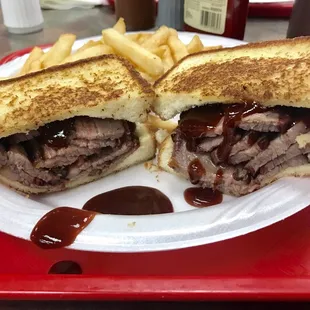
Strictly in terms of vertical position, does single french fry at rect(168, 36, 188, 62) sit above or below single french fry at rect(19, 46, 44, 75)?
above

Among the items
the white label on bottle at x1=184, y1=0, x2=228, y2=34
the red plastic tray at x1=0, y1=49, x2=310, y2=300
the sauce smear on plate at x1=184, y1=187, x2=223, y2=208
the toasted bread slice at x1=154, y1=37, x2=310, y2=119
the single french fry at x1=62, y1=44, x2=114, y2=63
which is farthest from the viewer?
the white label on bottle at x1=184, y1=0, x2=228, y2=34

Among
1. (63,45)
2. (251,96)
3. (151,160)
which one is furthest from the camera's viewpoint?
(63,45)

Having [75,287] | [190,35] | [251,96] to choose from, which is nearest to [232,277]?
[75,287]

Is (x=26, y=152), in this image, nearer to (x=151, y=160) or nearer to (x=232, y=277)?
(x=151, y=160)

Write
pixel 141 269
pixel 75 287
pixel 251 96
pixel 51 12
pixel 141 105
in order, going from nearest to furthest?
pixel 75 287 < pixel 141 269 < pixel 251 96 < pixel 141 105 < pixel 51 12

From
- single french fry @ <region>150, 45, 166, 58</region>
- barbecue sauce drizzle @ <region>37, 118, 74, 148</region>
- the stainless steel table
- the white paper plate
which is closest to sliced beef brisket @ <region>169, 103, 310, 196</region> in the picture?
the white paper plate

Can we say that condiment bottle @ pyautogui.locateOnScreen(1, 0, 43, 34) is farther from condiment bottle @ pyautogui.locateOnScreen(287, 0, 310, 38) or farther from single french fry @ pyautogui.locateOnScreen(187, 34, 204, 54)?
condiment bottle @ pyautogui.locateOnScreen(287, 0, 310, 38)

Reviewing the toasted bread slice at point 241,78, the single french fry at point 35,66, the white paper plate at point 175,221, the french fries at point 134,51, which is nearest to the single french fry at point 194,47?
the french fries at point 134,51
